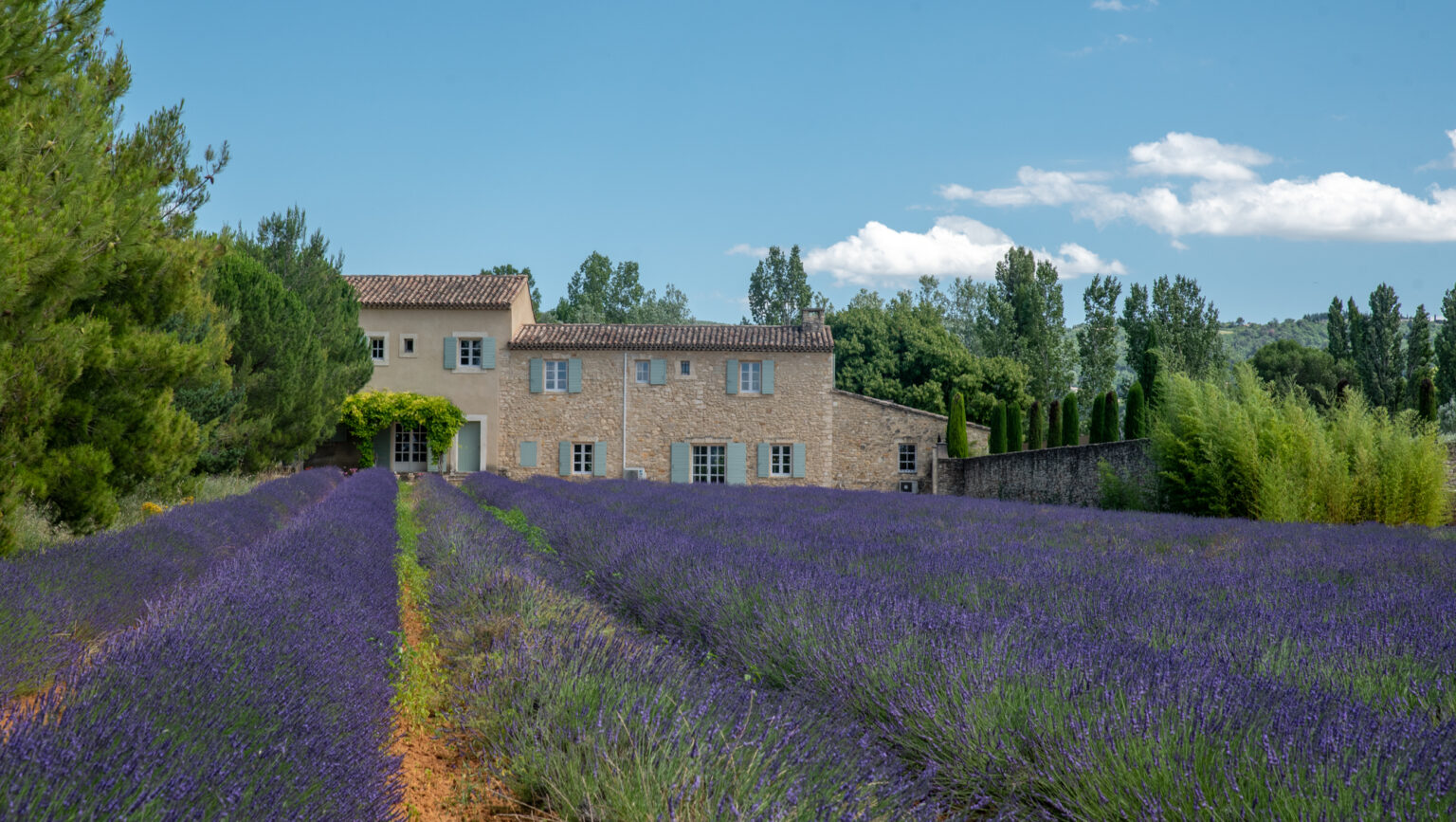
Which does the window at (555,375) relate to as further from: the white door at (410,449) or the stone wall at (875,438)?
the stone wall at (875,438)

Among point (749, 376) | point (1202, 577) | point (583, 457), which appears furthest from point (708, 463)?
point (1202, 577)

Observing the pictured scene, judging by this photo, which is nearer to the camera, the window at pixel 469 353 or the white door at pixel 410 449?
the white door at pixel 410 449

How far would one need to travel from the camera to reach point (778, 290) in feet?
147

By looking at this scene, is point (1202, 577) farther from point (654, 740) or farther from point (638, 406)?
point (638, 406)

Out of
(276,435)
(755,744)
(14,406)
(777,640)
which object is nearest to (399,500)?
(276,435)

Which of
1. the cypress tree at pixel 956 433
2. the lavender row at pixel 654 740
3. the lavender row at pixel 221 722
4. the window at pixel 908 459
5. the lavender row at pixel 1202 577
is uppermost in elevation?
the cypress tree at pixel 956 433

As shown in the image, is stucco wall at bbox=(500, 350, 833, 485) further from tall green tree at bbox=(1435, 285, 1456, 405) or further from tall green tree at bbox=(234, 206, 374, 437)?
tall green tree at bbox=(1435, 285, 1456, 405)

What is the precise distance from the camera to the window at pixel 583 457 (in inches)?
922

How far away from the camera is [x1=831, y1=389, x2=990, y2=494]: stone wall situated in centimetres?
2328

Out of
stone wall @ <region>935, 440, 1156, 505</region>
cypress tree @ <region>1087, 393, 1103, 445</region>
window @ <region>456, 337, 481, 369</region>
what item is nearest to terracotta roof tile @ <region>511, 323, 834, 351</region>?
window @ <region>456, 337, 481, 369</region>

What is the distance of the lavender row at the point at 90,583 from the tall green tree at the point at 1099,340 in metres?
28.8

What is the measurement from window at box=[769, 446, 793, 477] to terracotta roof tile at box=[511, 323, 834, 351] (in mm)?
2643

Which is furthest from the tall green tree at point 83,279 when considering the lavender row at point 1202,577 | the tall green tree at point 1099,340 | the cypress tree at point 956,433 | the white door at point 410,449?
the tall green tree at point 1099,340

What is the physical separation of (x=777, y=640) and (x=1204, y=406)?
29.7ft
